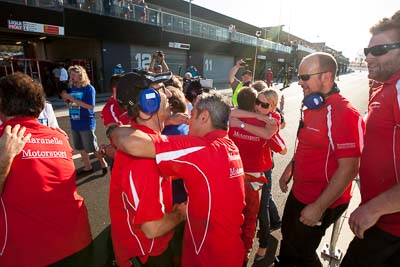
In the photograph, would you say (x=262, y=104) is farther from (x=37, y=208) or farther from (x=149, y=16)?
(x=149, y=16)

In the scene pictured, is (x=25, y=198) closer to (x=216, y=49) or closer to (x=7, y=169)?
(x=7, y=169)

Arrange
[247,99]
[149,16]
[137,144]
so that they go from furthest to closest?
1. [149,16]
2. [247,99]
3. [137,144]

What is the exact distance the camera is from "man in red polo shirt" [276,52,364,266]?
1.96 m

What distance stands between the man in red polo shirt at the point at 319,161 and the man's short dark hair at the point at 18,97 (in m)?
2.09

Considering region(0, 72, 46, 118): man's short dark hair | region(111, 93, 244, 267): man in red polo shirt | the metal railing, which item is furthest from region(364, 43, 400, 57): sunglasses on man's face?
the metal railing

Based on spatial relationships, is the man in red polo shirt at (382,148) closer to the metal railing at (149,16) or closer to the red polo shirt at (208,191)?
the red polo shirt at (208,191)

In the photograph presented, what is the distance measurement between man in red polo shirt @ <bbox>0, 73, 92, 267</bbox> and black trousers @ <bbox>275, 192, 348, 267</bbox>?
66.1 inches

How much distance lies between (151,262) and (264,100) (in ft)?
6.56

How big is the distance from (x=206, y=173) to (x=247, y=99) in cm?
160

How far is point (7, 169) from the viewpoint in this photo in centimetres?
153

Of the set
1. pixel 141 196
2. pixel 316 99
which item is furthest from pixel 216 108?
pixel 316 99

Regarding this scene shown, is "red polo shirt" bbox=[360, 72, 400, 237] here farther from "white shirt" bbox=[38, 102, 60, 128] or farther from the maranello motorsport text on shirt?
"white shirt" bbox=[38, 102, 60, 128]

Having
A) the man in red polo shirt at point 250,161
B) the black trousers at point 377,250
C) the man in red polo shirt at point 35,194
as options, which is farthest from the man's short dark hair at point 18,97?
the black trousers at point 377,250

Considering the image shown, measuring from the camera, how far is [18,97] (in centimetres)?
177
